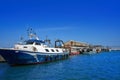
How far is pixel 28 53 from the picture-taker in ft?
149

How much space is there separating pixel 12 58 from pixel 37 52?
17.4 feet

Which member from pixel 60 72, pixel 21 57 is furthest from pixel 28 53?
pixel 60 72

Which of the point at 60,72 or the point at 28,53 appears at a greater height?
the point at 28,53

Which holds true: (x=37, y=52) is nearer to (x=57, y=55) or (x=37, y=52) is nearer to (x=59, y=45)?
(x=57, y=55)

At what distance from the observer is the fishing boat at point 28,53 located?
1733 inches

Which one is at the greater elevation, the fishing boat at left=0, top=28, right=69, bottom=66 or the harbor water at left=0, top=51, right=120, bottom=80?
the fishing boat at left=0, top=28, right=69, bottom=66

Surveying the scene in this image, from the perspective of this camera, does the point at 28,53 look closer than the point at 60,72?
No

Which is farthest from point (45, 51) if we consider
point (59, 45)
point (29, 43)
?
point (59, 45)

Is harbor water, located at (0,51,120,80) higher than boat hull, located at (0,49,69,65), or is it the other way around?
boat hull, located at (0,49,69,65)

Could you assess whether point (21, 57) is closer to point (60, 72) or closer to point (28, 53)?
point (28, 53)

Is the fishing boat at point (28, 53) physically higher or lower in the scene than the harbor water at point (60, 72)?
higher

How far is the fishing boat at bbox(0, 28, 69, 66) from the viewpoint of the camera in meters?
44.0

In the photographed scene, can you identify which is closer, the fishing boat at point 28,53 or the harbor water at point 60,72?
the harbor water at point 60,72

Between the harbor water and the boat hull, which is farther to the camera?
the boat hull
